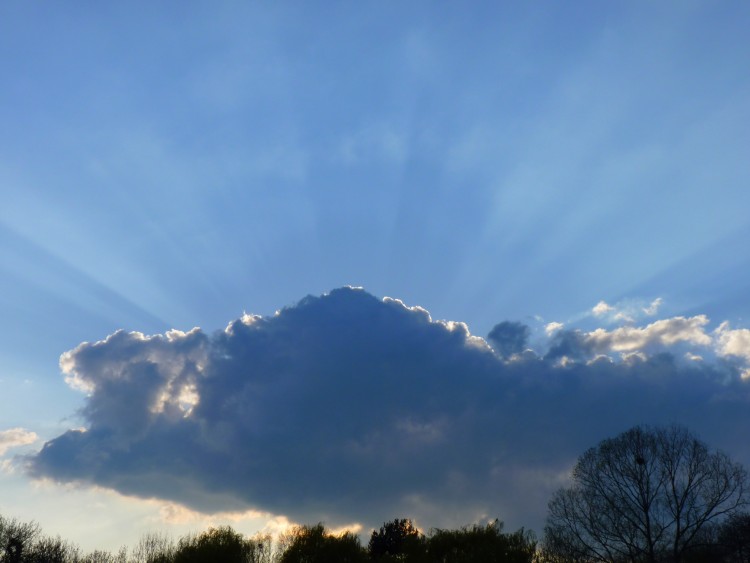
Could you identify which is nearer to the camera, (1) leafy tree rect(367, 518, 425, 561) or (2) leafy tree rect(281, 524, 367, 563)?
(2) leafy tree rect(281, 524, 367, 563)

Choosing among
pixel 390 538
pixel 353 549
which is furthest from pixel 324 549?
pixel 390 538

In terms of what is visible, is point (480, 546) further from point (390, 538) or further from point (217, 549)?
point (390, 538)

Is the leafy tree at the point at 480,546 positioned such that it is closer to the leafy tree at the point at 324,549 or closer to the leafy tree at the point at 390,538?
the leafy tree at the point at 324,549

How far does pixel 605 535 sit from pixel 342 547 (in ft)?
80.6

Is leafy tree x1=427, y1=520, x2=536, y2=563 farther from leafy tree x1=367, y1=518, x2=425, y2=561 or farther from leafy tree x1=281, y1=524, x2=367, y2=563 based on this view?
leafy tree x1=367, y1=518, x2=425, y2=561

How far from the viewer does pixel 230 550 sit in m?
45.2

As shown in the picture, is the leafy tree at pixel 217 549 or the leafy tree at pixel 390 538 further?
the leafy tree at pixel 390 538

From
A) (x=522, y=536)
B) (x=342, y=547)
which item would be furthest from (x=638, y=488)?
(x=342, y=547)

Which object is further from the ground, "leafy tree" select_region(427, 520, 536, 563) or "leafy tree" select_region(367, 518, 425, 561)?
"leafy tree" select_region(367, 518, 425, 561)

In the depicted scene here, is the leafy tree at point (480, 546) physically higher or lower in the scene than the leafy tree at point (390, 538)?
lower

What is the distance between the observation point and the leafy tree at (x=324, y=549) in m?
44.4

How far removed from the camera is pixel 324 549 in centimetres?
4503

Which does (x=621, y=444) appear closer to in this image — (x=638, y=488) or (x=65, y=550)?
(x=638, y=488)

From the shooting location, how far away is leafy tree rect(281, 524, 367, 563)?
146 ft
